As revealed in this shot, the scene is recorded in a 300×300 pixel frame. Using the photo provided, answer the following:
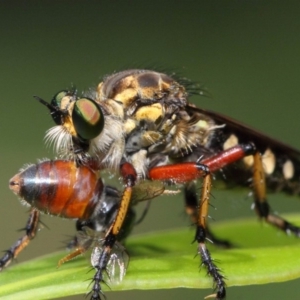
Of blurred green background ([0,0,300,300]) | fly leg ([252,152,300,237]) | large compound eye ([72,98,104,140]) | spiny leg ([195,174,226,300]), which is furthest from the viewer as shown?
blurred green background ([0,0,300,300])

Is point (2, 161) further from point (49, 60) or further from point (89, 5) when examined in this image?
point (89, 5)

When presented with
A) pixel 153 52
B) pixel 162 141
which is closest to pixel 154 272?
pixel 162 141

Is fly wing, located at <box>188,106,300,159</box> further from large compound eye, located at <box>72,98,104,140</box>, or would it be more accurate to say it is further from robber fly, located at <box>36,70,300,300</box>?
large compound eye, located at <box>72,98,104,140</box>

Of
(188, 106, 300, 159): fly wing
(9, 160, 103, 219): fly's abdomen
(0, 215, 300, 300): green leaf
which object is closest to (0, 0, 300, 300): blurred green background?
(188, 106, 300, 159): fly wing

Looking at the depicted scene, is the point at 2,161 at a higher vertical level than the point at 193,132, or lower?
lower

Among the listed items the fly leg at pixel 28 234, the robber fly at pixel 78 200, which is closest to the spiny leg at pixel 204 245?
the robber fly at pixel 78 200

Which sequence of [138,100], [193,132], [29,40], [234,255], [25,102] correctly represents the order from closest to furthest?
1. [234,255]
2. [138,100]
3. [193,132]
4. [25,102]
5. [29,40]

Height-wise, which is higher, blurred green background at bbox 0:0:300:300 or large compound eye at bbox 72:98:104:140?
large compound eye at bbox 72:98:104:140

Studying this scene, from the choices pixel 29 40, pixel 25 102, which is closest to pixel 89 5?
pixel 29 40
